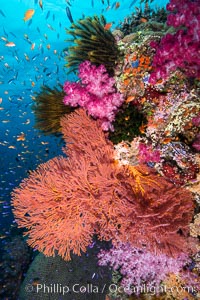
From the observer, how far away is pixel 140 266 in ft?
17.0

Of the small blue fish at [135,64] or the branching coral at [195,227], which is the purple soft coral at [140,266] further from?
the small blue fish at [135,64]

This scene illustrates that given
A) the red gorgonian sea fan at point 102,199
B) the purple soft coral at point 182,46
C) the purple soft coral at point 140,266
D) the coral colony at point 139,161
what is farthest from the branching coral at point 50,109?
the purple soft coral at point 140,266

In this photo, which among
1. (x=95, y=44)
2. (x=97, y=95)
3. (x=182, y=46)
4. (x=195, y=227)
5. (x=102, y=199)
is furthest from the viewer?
(x=95, y=44)

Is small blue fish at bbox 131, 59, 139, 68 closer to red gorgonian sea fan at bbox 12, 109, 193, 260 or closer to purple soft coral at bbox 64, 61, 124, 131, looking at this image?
purple soft coral at bbox 64, 61, 124, 131

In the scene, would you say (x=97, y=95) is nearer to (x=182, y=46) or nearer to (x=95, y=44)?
(x=95, y=44)

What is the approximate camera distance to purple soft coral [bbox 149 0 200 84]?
381cm

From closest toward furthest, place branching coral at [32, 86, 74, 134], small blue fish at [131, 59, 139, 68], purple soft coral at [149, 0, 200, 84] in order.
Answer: purple soft coral at [149, 0, 200, 84] → small blue fish at [131, 59, 139, 68] → branching coral at [32, 86, 74, 134]

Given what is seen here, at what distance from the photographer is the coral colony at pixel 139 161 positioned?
4066 millimetres

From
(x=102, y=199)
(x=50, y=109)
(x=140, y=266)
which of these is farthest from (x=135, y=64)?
(x=140, y=266)

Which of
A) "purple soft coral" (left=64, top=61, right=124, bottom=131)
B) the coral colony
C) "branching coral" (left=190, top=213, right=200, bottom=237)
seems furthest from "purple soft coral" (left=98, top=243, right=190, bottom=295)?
"purple soft coral" (left=64, top=61, right=124, bottom=131)

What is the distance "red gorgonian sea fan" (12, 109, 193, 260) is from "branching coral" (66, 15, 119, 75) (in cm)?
120

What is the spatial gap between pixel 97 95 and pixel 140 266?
3.79 m

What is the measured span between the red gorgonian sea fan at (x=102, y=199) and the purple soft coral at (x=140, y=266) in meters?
0.78

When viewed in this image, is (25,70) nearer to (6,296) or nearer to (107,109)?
(6,296)
